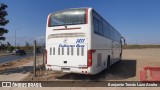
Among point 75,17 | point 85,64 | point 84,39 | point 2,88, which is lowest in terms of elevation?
point 2,88

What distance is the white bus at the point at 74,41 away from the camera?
12.5 metres

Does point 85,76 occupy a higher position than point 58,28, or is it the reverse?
point 58,28

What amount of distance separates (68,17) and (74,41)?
134 cm

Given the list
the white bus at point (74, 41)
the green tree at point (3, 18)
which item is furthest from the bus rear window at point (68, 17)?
the green tree at point (3, 18)

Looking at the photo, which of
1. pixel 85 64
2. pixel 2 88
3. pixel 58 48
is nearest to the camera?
pixel 2 88

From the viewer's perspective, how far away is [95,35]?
13.1 m

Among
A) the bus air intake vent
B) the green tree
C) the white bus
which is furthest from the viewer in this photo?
the green tree

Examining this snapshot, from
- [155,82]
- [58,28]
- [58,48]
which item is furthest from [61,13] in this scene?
[155,82]

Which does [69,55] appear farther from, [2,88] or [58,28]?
[2,88]

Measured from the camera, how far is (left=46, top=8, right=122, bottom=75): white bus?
1252 centimetres

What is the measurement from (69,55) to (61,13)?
229 cm

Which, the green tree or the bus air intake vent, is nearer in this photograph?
the bus air intake vent

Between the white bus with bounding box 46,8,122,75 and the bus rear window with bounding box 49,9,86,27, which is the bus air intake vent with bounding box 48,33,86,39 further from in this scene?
the bus rear window with bounding box 49,9,86,27

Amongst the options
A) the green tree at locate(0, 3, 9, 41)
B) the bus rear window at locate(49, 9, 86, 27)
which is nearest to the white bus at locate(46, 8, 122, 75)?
the bus rear window at locate(49, 9, 86, 27)
